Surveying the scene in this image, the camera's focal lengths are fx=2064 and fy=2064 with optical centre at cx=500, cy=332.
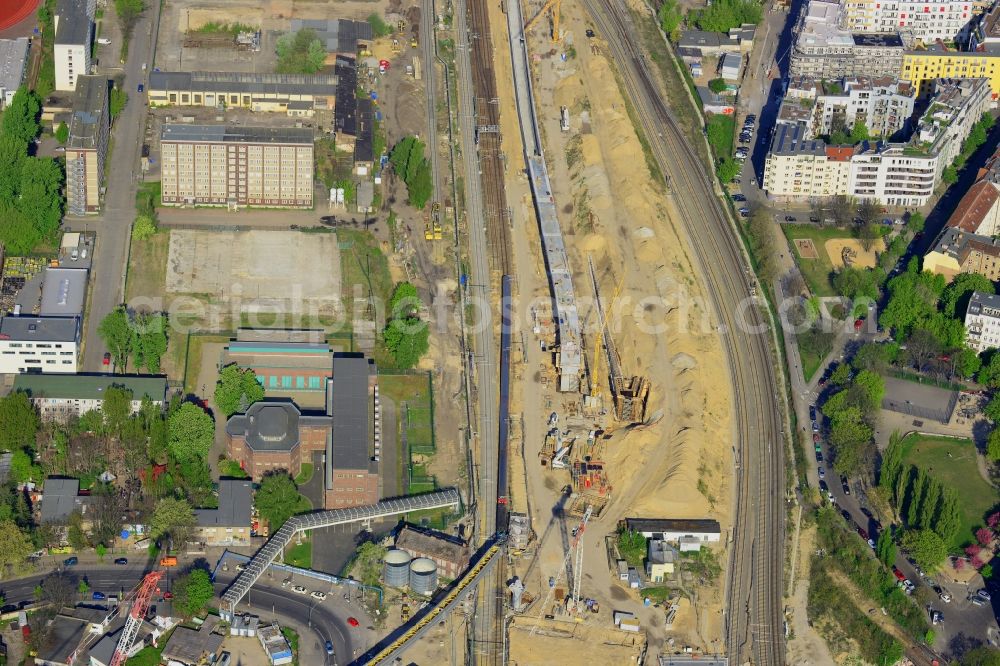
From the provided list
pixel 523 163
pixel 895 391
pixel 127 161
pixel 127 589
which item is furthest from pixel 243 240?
pixel 895 391

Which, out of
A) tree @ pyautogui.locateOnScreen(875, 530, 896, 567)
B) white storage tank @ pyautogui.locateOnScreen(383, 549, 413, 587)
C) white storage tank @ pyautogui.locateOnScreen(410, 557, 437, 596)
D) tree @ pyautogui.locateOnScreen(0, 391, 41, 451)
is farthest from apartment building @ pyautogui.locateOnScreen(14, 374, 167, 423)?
tree @ pyautogui.locateOnScreen(875, 530, 896, 567)

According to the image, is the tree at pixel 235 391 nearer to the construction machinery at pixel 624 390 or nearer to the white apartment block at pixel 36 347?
the white apartment block at pixel 36 347

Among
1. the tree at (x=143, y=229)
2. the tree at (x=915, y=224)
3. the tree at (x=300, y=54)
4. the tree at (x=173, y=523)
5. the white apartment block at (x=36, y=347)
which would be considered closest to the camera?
the tree at (x=173, y=523)

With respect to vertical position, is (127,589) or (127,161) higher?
(127,161)

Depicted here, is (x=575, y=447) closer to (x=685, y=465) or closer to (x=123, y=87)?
(x=685, y=465)

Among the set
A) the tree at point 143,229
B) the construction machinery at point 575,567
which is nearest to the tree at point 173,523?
the construction machinery at point 575,567

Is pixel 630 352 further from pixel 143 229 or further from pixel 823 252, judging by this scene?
pixel 143 229
